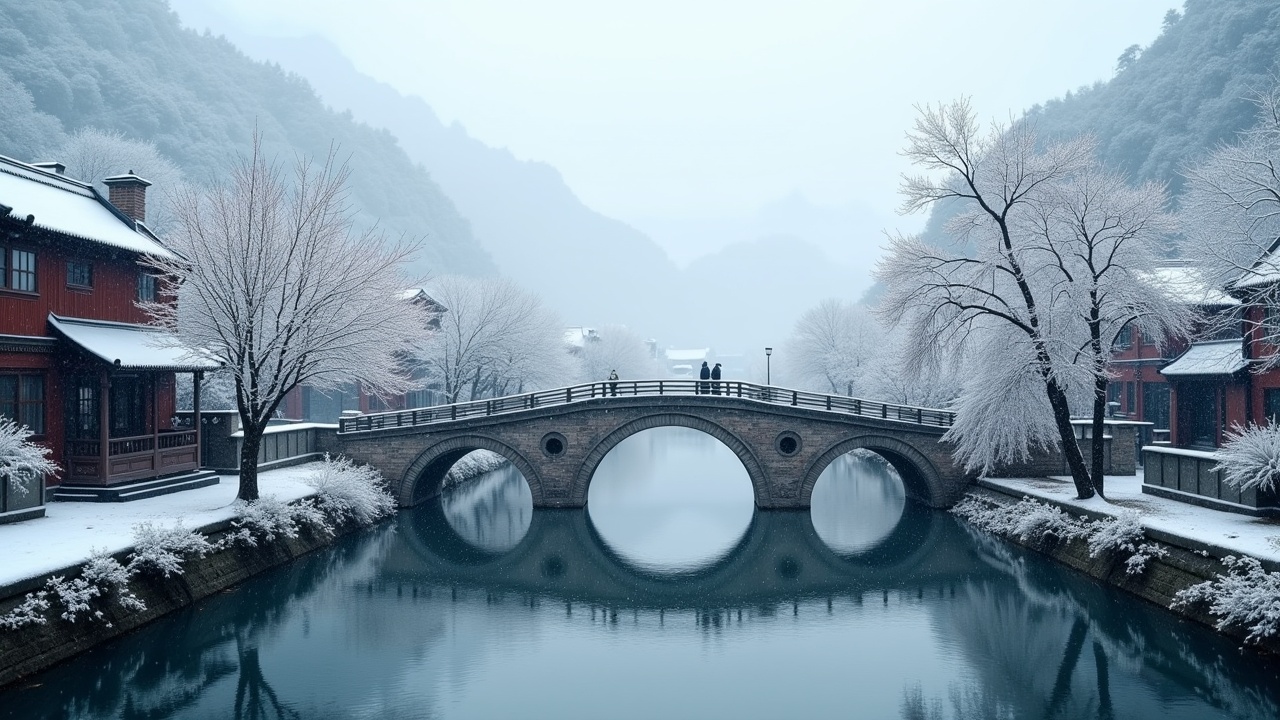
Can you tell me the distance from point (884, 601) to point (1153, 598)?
21.5 feet

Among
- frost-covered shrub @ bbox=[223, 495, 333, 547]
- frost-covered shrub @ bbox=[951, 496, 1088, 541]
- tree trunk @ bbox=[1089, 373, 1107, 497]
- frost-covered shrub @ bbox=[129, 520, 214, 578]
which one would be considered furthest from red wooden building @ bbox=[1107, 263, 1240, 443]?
frost-covered shrub @ bbox=[129, 520, 214, 578]

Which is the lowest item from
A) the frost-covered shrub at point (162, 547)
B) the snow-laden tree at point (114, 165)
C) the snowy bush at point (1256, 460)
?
the frost-covered shrub at point (162, 547)

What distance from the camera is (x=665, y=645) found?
20.1 m

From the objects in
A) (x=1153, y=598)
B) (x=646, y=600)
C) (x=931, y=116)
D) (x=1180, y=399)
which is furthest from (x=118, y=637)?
(x=1180, y=399)

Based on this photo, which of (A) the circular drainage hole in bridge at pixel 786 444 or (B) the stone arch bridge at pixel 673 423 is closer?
(B) the stone arch bridge at pixel 673 423

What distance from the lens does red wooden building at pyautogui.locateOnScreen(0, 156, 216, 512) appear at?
23.3 metres

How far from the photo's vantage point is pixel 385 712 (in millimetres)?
15719

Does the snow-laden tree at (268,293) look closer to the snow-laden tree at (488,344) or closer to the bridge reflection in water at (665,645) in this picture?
the bridge reflection in water at (665,645)

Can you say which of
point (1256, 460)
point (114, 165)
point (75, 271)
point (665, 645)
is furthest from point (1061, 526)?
point (114, 165)

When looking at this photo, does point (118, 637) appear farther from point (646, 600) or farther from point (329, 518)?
point (646, 600)

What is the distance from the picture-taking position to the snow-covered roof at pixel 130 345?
80.3 feet

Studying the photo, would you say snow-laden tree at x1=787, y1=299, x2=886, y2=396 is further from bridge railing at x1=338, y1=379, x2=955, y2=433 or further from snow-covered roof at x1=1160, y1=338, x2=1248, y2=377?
bridge railing at x1=338, y1=379, x2=955, y2=433

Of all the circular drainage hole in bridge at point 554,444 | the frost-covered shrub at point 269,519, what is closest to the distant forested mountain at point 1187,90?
the circular drainage hole in bridge at point 554,444

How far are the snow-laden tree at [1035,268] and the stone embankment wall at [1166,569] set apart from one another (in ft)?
Result: 8.21
